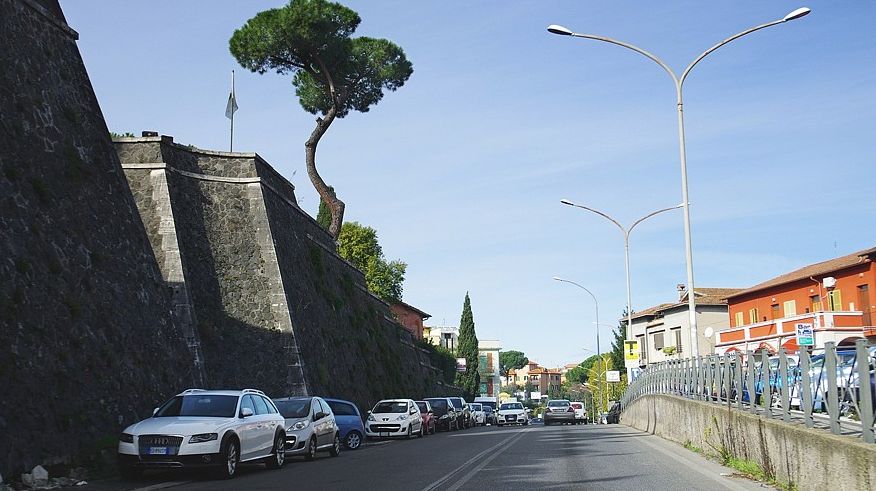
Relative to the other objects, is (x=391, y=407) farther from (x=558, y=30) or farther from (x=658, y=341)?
(x=658, y=341)

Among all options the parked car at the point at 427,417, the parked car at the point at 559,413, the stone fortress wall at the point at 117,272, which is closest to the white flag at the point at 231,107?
the stone fortress wall at the point at 117,272

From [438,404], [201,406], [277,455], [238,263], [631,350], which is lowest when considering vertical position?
[277,455]

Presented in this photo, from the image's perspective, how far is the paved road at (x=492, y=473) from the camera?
12242 millimetres

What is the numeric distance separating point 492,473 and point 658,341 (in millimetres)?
66721

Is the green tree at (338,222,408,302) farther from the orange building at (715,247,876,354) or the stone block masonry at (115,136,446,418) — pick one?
the stone block masonry at (115,136,446,418)

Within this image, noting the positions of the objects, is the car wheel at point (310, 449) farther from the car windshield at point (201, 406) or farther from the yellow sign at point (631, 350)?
the yellow sign at point (631, 350)

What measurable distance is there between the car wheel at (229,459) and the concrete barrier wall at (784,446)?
8468 mm

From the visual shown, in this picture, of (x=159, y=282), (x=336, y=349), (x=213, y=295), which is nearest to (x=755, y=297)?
(x=336, y=349)

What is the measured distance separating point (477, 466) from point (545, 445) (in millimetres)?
7369

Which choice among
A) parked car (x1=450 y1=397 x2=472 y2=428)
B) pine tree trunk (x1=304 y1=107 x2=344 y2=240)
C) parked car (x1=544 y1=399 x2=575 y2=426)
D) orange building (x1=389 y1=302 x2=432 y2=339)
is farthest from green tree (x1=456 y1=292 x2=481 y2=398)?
pine tree trunk (x1=304 y1=107 x2=344 y2=240)

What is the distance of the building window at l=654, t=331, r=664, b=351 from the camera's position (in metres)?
77.2

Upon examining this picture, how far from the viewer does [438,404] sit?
138 feet

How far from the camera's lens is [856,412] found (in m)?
9.03

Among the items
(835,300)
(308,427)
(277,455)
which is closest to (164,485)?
(277,455)
